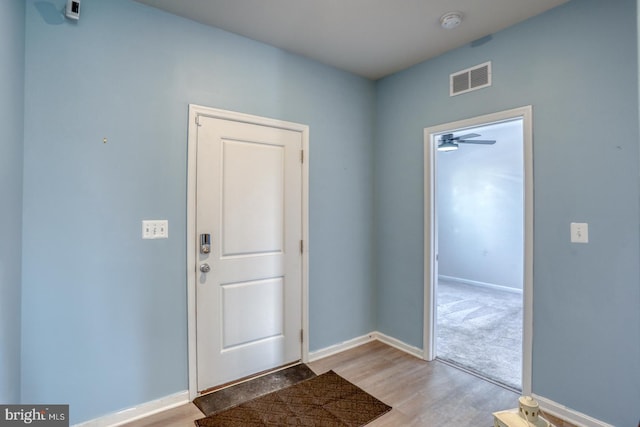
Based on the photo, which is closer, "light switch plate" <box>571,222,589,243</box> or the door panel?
"light switch plate" <box>571,222,589,243</box>

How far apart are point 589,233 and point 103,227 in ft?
10.1

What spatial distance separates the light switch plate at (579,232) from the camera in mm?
1990

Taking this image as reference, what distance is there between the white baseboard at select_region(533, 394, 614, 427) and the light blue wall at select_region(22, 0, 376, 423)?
255 cm

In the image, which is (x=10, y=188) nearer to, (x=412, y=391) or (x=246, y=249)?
(x=246, y=249)

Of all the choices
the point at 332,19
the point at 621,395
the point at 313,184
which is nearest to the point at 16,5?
the point at 332,19

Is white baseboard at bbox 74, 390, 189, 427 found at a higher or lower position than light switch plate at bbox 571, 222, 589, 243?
lower

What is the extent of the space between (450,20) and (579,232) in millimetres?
1685

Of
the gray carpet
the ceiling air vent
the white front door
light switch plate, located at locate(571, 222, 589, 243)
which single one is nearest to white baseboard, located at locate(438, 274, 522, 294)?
the gray carpet

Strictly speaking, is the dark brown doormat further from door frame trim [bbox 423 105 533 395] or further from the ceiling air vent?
the ceiling air vent

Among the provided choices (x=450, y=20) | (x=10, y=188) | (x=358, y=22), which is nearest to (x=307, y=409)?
(x=10, y=188)

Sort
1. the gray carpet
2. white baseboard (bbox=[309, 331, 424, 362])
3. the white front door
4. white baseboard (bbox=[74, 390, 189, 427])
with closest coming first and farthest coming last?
white baseboard (bbox=[74, 390, 189, 427]) → the white front door → the gray carpet → white baseboard (bbox=[309, 331, 424, 362])

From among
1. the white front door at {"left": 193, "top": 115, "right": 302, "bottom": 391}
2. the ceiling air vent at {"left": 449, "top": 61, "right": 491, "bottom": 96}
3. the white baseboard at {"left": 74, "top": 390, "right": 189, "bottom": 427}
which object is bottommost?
the white baseboard at {"left": 74, "top": 390, "right": 189, "bottom": 427}

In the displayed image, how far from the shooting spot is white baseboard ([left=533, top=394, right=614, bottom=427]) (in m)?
1.94

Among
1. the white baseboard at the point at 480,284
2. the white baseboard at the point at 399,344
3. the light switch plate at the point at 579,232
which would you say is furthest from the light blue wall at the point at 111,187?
the white baseboard at the point at 480,284
